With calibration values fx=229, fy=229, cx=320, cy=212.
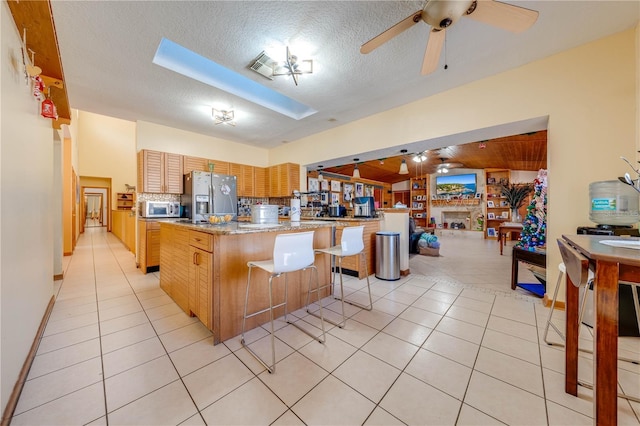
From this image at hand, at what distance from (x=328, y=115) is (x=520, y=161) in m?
6.91

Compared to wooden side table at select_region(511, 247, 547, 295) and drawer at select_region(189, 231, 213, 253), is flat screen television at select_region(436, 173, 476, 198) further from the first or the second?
drawer at select_region(189, 231, 213, 253)

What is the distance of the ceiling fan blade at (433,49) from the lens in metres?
1.74

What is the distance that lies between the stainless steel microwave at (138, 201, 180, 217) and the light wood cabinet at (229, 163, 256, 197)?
1.37m

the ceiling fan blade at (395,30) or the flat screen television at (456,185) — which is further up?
the ceiling fan blade at (395,30)

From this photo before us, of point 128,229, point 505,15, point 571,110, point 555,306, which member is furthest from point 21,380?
point 128,229

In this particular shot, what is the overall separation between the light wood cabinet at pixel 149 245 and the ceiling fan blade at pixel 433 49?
450cm

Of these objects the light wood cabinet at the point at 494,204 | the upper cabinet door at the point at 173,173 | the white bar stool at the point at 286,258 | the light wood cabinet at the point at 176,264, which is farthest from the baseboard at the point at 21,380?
the light wood cabinet at the point at 494,204

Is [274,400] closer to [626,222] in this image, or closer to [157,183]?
[626,222]

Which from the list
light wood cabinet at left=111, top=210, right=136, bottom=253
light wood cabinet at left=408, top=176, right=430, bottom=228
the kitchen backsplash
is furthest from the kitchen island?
light wood cabinet at left=408, top=176, right=430, bottom=228

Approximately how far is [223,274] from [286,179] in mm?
3724

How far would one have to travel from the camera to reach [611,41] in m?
2.23

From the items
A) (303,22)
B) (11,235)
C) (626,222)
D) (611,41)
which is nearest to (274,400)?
(11,235)

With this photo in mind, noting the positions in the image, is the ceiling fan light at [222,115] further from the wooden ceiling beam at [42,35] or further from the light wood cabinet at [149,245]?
the light wood cabinet at [149,245]

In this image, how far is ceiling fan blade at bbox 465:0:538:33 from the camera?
1.46 meters
